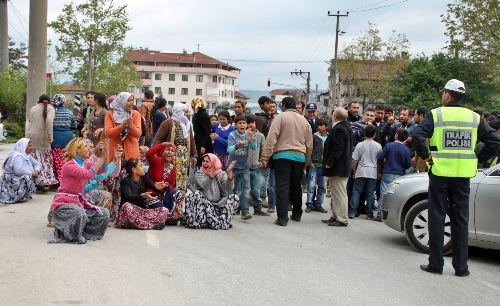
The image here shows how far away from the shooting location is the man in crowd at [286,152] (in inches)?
384

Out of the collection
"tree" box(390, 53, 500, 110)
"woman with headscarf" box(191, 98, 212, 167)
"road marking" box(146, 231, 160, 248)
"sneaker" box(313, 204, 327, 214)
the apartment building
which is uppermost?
the apartment building

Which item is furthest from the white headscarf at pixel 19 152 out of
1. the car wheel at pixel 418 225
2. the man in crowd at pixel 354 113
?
the car wheel at pixel 418 225

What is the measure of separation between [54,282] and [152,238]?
8.16 ft

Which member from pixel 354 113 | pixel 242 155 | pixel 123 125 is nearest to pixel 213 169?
pixel 242 155

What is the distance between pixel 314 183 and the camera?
459 inches

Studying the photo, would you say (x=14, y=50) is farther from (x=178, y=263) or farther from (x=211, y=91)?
(x=178, y=263)

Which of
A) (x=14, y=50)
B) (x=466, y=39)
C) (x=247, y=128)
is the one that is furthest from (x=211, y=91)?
(x=247, y=128)

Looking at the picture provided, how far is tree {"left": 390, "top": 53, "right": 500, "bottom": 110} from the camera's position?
51594 millimetres

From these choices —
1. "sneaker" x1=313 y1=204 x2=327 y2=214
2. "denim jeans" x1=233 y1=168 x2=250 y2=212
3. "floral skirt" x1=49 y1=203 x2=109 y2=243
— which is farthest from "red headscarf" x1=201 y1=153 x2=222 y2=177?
"sneaker" x1=313 y1=204 x2=327 y2=214

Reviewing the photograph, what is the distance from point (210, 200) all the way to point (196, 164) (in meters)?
1.99

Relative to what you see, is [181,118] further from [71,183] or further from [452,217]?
[452,217]

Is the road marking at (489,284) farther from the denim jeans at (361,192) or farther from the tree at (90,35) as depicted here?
the tree at (90,35)

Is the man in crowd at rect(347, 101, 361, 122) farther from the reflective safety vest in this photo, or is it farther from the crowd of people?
the reflective safety vest

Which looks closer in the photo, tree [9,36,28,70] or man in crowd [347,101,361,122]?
man in crowd [347,101,361,122]
